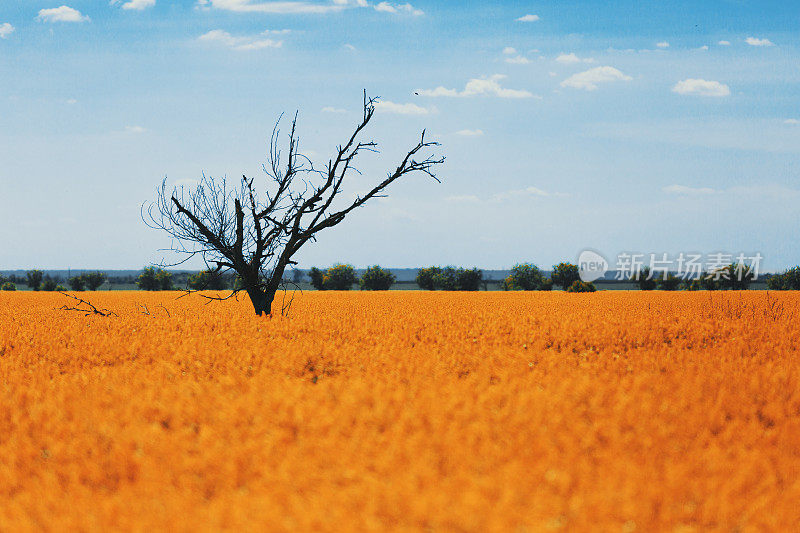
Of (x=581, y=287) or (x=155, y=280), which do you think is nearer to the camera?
(x=581, y=287)

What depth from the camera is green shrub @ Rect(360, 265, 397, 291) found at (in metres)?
54.2

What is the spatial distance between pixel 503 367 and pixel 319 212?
8469 mm

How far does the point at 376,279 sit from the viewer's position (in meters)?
Result: 54.2

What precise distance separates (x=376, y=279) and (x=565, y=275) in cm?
1838

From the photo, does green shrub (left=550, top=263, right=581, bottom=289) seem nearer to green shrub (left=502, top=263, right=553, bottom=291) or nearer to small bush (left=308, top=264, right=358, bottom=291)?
green shrub (left=502, top=263, right=553, bottom=291)

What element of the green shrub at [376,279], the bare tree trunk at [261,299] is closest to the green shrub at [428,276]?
the green shrub at [376,279]

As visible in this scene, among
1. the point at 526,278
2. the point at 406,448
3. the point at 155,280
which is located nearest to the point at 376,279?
the point at 526,278

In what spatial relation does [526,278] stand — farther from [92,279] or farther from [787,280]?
A: [92,279]

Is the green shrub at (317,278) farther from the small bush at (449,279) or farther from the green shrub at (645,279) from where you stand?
the green shrub at (645,279)

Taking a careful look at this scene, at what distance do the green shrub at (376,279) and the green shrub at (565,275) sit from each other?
1615 cm

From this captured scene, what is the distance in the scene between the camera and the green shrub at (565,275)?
5691 cm

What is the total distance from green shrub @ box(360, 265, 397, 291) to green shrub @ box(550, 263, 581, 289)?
636 inches

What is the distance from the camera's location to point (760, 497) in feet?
10.5

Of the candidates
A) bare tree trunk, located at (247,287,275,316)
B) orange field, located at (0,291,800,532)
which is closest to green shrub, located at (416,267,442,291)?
bare tree trunk, located at (247,287,275,316)
